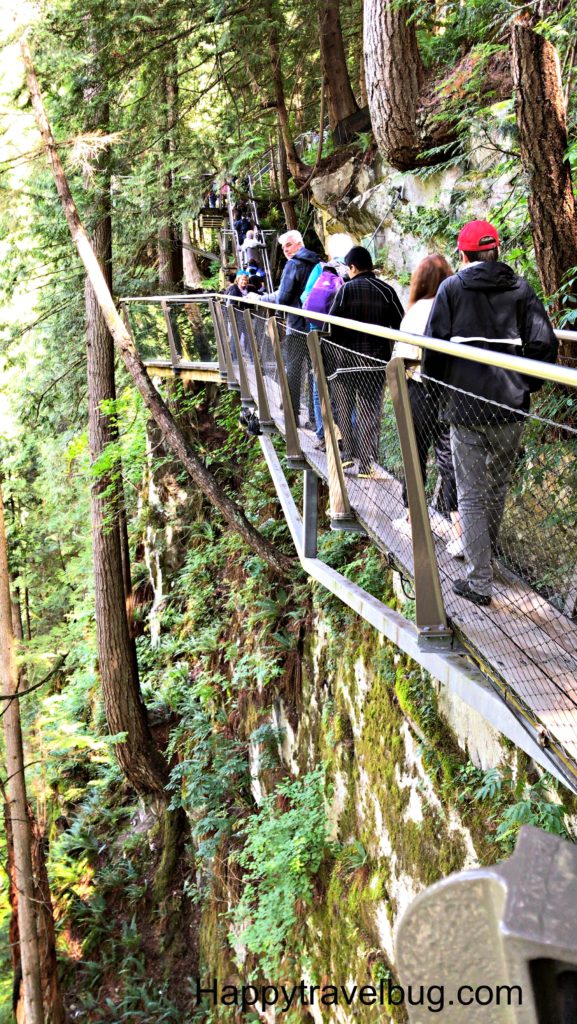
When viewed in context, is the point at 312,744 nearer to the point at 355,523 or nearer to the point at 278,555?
→ the point at 278,555

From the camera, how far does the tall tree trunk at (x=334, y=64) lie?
35.1 ft

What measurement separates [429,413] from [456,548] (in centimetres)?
60

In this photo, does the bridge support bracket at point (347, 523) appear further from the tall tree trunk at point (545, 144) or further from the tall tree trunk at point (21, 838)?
the tall tree trunk at point (21, 838)

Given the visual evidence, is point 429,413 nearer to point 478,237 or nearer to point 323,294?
point 478,237

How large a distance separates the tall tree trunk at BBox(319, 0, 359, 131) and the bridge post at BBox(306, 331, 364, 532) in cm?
822

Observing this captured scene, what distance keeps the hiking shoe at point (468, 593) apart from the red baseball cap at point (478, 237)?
1414mm

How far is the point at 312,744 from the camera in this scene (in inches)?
287

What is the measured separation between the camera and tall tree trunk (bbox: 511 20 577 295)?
4.17 m

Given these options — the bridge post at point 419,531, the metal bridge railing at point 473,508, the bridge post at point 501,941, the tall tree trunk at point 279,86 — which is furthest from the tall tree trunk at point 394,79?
the bridge post at point 501,941

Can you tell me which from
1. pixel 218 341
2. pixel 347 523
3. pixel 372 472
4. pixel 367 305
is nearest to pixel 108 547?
pixel 218 341

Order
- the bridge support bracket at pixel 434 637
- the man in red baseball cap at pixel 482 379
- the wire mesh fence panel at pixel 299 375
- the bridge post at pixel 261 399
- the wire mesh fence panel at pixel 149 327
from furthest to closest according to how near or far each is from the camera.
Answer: the wire mesh fence panel at pixel 149 327, the bridge post at pixel 261 399, the wire mesh fence panel at pixel 299 375, the bridge support bracket at pixel 434 637, the man in red baseball cap at pixel 482 379

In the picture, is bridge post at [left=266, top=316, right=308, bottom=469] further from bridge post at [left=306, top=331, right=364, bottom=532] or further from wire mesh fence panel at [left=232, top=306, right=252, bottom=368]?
wire mesh fence panel at [left=232, top=306, right=252, bottom=368]

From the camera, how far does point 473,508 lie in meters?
3.05

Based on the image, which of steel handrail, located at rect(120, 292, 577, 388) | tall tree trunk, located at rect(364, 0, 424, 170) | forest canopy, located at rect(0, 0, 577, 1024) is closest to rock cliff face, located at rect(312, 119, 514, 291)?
forest canopy, located at rect(0, 0, 577, 1024)
